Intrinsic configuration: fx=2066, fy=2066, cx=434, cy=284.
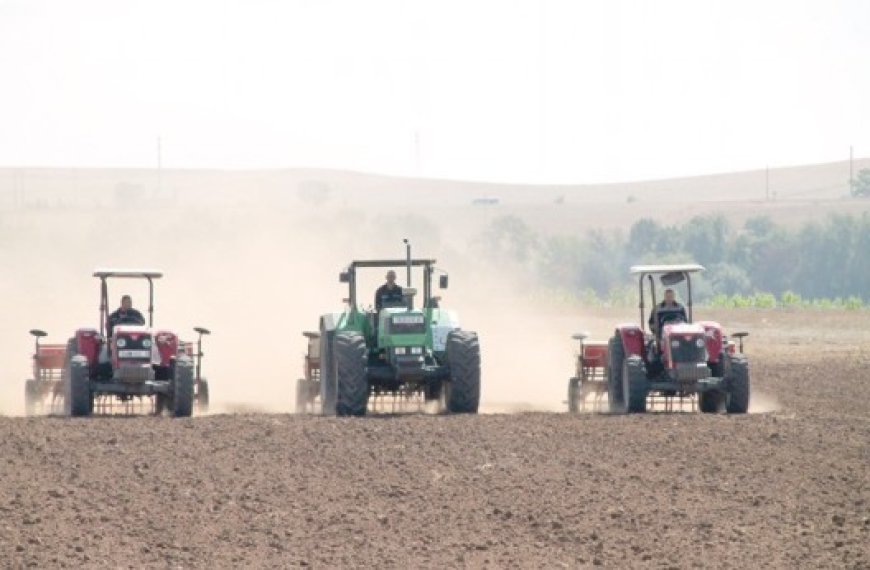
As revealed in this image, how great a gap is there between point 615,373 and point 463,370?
228 cm

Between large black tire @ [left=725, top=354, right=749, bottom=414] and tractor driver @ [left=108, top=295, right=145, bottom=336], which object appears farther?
tractor driver @ [left=108, top=295, right=145, bottom=336]

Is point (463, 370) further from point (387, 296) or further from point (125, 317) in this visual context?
point (125, 317)

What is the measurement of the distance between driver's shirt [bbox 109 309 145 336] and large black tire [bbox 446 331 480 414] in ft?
14.2

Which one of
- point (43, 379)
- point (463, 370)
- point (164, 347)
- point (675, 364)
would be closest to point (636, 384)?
point (675, 364)

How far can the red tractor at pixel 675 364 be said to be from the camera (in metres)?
27.3

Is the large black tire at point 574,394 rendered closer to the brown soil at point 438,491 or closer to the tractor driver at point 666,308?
the tractor driver at point 666,308

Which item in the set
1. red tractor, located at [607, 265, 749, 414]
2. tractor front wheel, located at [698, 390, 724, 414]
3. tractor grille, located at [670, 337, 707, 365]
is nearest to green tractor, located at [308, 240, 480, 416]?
red tractor, located at [607, 265, 749, 414]

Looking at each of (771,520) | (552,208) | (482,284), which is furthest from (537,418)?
(552,208)

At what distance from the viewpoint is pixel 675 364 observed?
27312 millimetres

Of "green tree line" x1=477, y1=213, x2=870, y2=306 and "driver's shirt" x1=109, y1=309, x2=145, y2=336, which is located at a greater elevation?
"green tree line" x1=477, y1=213, x2=870, y2=306

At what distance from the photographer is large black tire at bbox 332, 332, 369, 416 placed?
87.8 ft

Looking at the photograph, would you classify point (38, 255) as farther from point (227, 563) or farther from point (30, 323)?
point (227, 563)

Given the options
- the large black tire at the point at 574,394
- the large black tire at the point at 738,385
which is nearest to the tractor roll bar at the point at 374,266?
the large black tire at the point at 574,394

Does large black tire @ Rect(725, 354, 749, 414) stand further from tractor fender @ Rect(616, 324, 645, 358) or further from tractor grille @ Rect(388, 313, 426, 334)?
tractor grille @ Rect(388, 313, 426, 334)
